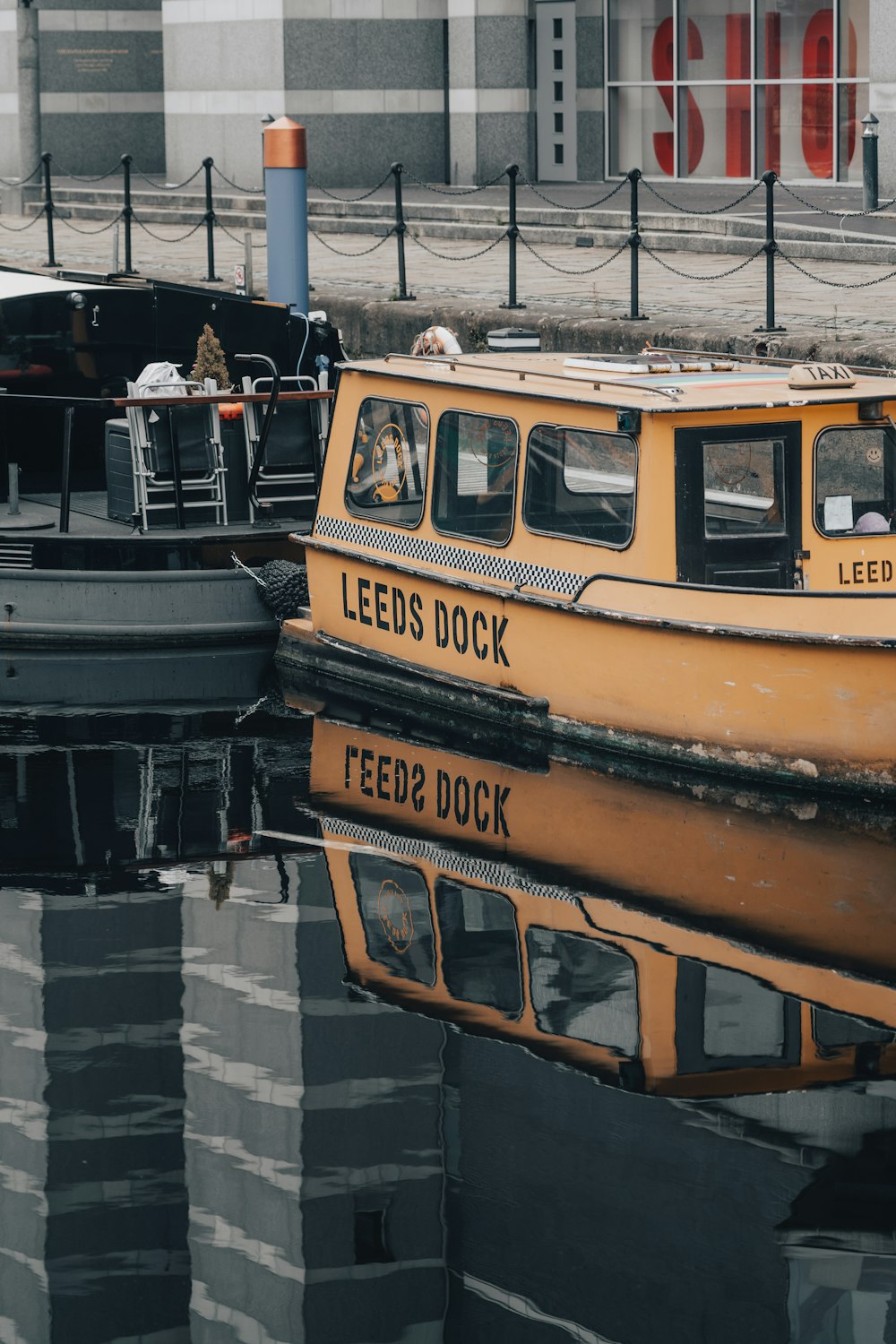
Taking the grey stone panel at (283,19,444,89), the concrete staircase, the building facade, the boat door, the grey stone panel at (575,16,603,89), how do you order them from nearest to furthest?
the boat door → the concrete staircase → the building facade → the grey stone panel at (283,19,444,89) → the grey stone panel at (575,16,603,89)

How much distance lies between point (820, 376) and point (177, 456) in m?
3.89

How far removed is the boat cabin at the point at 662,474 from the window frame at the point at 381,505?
0.9 inches

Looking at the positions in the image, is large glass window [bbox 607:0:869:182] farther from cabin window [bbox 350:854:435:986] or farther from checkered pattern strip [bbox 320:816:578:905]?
cabin window [bbox 350:854:435:986]

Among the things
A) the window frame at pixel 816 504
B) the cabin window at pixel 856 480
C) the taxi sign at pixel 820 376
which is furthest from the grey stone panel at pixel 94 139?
the window frame at pixel 816 504

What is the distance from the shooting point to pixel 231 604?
1199cm

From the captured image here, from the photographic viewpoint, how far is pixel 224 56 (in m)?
Answer: 26.9

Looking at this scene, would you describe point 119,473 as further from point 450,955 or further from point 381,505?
point 450,955

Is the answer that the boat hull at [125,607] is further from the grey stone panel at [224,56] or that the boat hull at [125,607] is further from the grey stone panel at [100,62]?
the grey stone panel at [100,62]

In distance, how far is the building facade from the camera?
25.7 metres

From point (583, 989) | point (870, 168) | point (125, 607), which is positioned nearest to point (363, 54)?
point (870, 168)

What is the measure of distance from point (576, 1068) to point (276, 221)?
1153cm

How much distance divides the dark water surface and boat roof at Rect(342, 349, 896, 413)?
1.71m

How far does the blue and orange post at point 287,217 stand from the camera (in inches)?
659

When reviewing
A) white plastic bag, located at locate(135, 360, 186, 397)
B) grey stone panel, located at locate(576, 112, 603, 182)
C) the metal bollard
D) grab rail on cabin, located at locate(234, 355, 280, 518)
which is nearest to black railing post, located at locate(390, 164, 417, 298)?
the metal bollard
